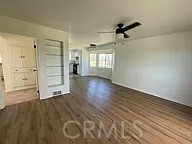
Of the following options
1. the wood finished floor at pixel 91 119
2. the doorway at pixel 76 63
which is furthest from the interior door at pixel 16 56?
the doorway at pixel 76 63

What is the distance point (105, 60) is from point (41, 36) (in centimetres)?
497

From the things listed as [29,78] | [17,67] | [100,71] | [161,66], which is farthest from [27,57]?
[161,66]

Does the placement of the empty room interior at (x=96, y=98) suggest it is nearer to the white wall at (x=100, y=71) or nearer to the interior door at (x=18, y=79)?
the interior door at (x=18, y=79)

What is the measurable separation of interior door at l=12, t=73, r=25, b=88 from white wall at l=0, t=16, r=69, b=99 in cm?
181

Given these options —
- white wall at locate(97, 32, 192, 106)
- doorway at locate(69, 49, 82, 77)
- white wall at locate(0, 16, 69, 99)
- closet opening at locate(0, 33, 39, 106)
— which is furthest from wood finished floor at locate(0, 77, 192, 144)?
doorway at locate(69, 49, 82, 77)

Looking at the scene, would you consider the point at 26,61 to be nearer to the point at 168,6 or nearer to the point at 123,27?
the point at 123,27

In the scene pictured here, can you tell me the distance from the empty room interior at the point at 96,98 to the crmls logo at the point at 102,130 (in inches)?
0.7

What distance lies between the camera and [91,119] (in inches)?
101

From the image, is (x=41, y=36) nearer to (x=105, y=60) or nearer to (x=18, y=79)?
(x=18, y=79)

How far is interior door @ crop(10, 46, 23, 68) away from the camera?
14.4 feet

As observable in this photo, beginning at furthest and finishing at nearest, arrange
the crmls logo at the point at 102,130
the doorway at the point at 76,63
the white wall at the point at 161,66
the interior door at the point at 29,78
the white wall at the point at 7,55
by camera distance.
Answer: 1. the doorway at the point at 76,63
2. the interior door at the point at 29,78
3. the white wall at the point at 7,55
4. the white wall at the point at 161,66
5. the crmls logo at the point at 102,130

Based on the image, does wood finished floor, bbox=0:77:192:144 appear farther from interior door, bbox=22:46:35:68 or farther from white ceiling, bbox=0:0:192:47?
white ceiling, bbox=0:0:192:47

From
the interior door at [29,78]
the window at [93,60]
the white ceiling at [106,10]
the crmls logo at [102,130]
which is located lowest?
the crmls logo at [102,130]

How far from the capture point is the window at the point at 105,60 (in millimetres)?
7458
